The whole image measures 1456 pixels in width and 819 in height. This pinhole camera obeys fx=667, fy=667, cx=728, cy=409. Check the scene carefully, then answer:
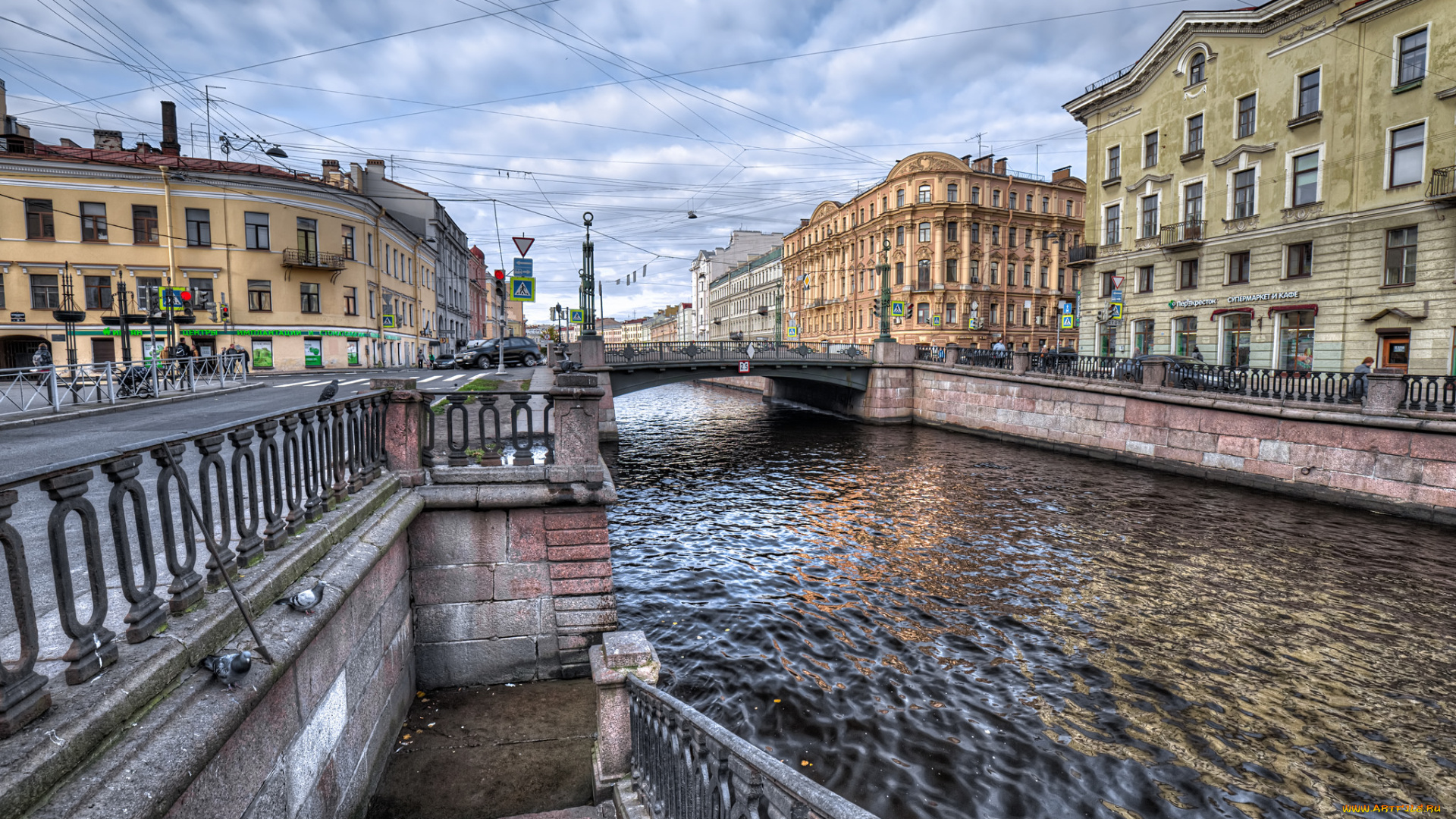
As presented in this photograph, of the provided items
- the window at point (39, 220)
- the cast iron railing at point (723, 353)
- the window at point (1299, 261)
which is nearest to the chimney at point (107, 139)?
the window at point (39, 220)

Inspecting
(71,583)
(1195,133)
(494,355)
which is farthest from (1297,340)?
(494,355)

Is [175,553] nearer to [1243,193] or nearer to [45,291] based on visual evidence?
[1243,193]

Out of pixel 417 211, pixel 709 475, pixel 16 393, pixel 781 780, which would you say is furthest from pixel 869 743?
pixel 417 211

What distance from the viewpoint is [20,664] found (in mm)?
2193

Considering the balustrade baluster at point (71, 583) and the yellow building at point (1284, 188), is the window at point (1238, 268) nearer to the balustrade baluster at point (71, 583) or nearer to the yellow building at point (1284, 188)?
the yellow building at point (1284, 188)

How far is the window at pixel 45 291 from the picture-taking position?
29.4m

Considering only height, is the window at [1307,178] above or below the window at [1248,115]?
below

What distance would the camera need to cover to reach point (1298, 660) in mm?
7680

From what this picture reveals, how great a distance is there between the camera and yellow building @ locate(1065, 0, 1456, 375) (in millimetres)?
19609

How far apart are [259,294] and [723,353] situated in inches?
901

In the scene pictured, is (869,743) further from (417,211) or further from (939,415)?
(417,211)

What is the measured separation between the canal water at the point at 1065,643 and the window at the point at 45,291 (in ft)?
103

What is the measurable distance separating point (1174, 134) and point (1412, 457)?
1942cm

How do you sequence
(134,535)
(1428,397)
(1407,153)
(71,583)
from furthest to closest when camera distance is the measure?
(1407,153) < (1428,397) < (134,535) < (71,583)
